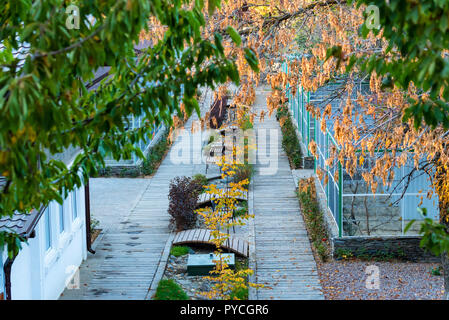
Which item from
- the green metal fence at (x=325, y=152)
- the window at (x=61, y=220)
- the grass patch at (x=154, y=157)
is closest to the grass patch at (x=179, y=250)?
the window at (x=61, y=220)

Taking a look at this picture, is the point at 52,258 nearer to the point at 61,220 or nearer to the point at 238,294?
the point at 61,220

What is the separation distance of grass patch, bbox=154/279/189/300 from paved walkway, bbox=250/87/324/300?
1285 millimetres

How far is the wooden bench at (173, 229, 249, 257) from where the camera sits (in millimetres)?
13352

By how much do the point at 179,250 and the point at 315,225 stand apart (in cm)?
342

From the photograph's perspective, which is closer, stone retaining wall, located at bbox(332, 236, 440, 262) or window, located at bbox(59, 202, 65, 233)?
window, located at bbox(59, 202, 65, 233)

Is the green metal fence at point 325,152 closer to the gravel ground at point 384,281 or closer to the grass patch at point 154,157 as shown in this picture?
the gravel ground at point 384,281

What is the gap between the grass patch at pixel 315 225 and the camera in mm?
13289

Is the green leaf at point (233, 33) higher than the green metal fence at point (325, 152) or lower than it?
higher

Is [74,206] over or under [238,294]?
over

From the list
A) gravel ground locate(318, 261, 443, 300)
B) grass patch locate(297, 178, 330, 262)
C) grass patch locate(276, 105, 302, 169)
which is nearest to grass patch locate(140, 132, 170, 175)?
grass patch locate(276, 105, 302, 169)

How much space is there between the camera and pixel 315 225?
1485 centimetres

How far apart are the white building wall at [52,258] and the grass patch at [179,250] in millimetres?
1869

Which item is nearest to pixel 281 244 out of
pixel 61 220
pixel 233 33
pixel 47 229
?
pixel 61 220

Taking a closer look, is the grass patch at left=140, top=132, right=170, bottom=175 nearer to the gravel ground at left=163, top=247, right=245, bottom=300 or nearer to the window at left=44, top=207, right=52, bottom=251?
the gravel ground at left=163, top=247, right=245, bottom=300
